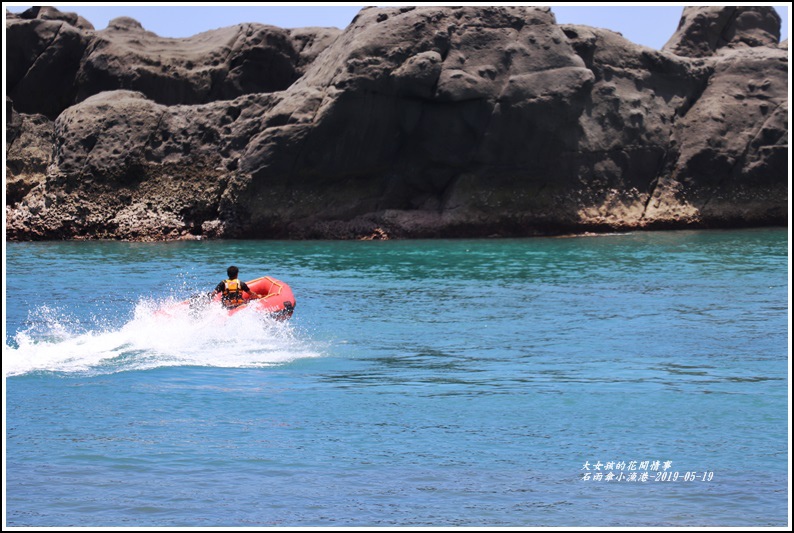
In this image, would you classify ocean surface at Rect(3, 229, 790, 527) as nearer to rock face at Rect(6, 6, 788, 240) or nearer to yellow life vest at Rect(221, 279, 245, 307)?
yellow life vest at Rect(221, 279, 245, 307)

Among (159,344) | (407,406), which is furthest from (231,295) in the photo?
(407,406)

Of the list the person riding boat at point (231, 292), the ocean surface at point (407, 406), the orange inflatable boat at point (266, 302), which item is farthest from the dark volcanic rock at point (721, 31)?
the person riding boat at point (231, 292)

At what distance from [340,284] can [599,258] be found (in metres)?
8.23

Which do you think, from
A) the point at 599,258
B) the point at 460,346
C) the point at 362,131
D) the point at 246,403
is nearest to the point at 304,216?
the point at 362,131

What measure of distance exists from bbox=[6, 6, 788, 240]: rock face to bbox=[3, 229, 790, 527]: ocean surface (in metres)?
12.6

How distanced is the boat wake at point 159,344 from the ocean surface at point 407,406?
52mm

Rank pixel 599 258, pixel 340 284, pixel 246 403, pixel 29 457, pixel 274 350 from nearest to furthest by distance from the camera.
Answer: pixel 29 457
pixel 246 403
pixel 274 350
pixel 340 284
pixel 599 258

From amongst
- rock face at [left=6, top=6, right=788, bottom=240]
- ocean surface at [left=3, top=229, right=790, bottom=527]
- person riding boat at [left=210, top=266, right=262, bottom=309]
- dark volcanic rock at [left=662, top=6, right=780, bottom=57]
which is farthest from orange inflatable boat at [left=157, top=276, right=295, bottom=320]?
dark volcanic rock at [left=662, top=6, right=780, bottom=57]

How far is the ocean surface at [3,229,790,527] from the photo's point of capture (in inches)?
330

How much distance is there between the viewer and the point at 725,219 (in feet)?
126

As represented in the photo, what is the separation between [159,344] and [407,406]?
17.7ft

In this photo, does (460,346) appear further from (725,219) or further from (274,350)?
(725,219)

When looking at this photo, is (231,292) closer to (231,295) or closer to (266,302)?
(231,295)

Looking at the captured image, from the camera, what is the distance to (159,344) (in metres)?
15.7
